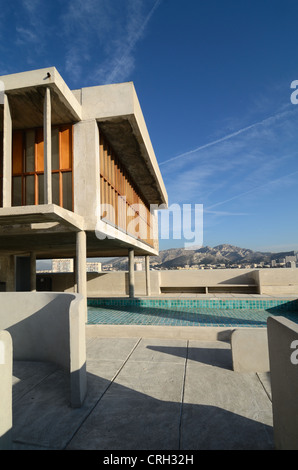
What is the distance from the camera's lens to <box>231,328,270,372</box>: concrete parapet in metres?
5.35

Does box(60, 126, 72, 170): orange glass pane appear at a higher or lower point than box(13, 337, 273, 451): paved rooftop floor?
higher

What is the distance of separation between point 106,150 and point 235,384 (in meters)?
9.83

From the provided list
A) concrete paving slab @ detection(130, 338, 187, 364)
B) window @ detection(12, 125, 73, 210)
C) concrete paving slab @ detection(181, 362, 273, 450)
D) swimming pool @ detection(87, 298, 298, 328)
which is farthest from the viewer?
window @ detection(12, 125, 73, 210)

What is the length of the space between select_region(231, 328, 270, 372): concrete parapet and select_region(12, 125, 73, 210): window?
7.23 m

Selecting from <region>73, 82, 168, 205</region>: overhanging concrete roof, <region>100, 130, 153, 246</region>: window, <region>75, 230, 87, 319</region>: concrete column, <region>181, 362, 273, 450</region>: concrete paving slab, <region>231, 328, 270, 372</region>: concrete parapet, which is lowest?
<region>181, 362, 273, 450</region>: concrete paving slab

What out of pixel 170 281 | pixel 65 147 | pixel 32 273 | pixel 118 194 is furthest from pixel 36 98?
pixel 170 281

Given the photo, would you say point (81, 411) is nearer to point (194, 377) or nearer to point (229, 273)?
point (194, 377)

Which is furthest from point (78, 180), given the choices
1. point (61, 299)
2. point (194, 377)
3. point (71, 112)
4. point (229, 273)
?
point (229, 273)

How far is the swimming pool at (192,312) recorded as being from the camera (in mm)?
9016

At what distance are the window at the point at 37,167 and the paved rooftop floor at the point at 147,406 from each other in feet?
19.5

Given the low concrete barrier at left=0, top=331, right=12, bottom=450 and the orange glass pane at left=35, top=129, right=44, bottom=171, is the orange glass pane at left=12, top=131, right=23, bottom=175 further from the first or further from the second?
the low concrete barrier at left=0, top=331, right=12, bottom=450

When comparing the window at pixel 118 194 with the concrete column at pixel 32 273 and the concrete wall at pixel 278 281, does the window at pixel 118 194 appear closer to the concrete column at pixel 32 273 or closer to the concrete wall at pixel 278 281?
the concrete column at pixel 32 273

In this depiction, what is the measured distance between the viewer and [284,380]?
264 cm

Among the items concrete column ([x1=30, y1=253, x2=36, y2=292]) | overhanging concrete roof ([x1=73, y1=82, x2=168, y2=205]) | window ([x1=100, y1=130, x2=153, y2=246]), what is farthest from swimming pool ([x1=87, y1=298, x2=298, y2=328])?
overhanging concrete roof ([x1=73, y1=82, x2=168, y2=205])
